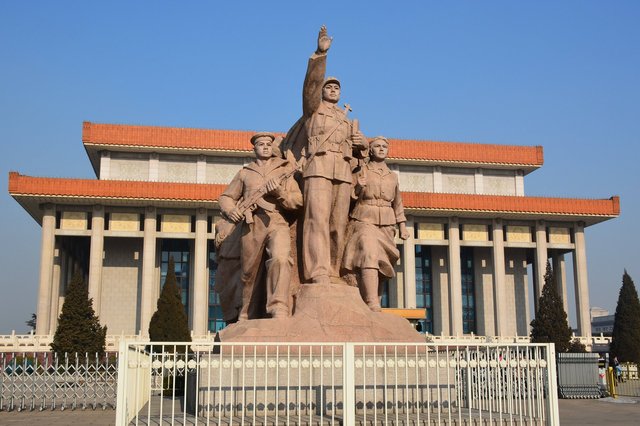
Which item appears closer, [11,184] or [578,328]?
[11,184]

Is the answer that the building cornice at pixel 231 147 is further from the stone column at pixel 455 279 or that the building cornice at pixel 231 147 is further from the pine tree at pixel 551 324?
the pine tree at pixel 551 324

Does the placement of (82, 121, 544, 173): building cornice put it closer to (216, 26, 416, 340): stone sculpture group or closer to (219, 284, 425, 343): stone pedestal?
(216, 26, 416, 340): stone sculpture group

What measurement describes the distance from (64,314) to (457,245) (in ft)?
88.7

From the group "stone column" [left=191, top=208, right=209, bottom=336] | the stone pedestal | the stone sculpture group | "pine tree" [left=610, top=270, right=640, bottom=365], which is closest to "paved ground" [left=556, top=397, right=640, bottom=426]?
the stone pedestal

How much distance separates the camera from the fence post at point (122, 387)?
5.06m

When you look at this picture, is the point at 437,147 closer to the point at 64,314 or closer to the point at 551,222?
the point at 551,222

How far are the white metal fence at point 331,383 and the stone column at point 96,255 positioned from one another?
34.7 meters

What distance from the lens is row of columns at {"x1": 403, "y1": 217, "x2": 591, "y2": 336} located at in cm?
4262

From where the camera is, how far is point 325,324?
6.96m

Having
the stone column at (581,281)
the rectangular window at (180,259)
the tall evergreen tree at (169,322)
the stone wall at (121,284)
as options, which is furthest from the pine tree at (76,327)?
the stone column at (581,281)

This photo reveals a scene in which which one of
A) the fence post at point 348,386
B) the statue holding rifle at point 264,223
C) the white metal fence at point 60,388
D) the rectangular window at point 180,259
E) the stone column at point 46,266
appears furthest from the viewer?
the rectangular window at point 180,259

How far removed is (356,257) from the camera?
7.84m

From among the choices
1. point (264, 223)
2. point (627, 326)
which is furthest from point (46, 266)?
point (264, 223)

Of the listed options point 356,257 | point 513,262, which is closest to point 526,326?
point 513,262
